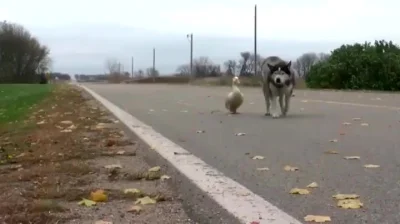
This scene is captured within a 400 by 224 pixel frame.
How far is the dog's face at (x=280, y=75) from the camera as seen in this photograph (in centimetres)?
1336

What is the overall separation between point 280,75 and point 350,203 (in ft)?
29.4

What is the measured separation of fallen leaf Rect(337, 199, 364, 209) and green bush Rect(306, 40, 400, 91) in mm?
34979

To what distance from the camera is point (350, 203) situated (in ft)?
15.1

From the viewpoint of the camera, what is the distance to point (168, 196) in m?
5.07

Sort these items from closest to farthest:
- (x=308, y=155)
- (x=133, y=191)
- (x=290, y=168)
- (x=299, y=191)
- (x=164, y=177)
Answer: (x=299, y=191)
(x=133, y=191)
(x=164, y=177)
(x=290, y=168)
(x=308, y=155)

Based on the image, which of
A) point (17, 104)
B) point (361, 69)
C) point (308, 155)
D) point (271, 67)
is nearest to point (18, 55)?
point (361, 69)

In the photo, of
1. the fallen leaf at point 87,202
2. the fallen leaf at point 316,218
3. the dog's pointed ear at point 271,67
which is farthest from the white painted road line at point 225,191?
the dog's pointed ear at point 271,67

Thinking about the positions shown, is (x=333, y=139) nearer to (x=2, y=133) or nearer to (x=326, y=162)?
(x=326, y=162)

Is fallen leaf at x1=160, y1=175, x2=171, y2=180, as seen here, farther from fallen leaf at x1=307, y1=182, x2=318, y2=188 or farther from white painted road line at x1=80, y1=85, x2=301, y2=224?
fallen leaf at x1=307, y1=182, x2=318, y2=188

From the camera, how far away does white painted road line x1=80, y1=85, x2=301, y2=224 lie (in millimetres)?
4242

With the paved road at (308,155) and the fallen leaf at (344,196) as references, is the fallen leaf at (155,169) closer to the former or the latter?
the paved road at (308,155)

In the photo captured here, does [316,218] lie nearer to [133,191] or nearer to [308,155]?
[133,191]

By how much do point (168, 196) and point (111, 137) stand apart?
429cm

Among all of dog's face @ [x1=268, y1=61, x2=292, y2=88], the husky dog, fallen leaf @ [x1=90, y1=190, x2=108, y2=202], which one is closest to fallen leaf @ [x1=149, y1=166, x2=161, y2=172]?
fallen leaf @ [x1=90, y1=190, x2=108, y2=202]
